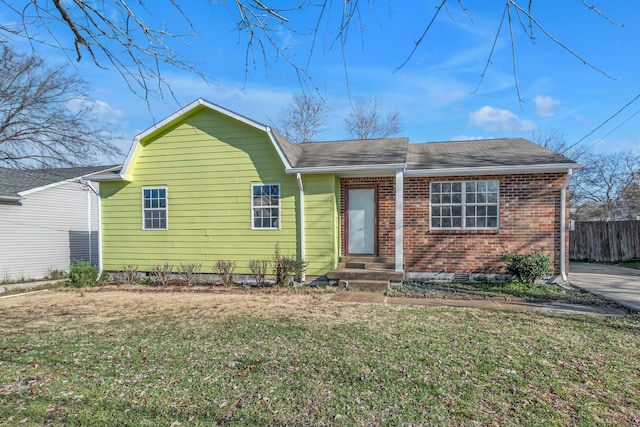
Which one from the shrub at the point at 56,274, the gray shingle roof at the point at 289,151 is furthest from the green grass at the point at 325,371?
the shrub at the point at 56,274

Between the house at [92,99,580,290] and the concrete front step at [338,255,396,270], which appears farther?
the concrete front step at [338,255,396,270]

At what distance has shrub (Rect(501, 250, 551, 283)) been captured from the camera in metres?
8.84

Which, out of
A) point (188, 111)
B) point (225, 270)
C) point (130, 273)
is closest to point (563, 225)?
point (225, 270)

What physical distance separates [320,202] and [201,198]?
11.8 feet

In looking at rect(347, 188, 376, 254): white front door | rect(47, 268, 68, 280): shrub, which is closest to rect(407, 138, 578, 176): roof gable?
rect(347, 188, 376, 254): white front door

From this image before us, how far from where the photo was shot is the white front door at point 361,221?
10477 millimetres

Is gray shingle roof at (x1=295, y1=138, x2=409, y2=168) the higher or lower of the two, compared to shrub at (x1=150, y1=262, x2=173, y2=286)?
higher

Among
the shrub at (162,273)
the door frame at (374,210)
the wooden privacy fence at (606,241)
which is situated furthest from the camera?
the wooden privacy fence at (606,241)

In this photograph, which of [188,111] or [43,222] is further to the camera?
[43,222]

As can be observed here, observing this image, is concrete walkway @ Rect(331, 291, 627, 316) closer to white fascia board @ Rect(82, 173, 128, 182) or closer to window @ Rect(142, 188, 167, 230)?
window @ Rect(142, 188, 167, 230)

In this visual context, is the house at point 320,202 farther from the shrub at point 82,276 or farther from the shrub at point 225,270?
the shrub at point 82,276

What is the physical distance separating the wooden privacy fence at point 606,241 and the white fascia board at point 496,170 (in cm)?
1007

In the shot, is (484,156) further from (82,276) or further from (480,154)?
(82,276)

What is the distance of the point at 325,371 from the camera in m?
3.97
